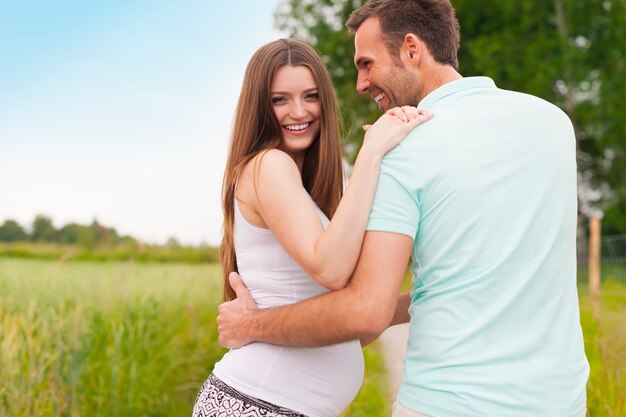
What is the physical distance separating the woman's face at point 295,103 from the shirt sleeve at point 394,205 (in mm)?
652

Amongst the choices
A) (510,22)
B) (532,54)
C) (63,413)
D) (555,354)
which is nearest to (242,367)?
(555,354)

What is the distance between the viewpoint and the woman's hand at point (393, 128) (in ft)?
6.28

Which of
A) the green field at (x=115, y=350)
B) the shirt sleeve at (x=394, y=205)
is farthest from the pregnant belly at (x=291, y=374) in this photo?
the green field at (x=115, y=350)

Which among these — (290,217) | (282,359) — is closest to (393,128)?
(290,217)

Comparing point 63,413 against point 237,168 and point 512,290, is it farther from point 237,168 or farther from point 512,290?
point 512,290

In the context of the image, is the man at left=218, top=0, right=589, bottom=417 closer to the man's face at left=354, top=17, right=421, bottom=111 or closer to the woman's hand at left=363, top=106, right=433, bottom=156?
the woman's hand at left=363, top=106, right=433, bottom=156

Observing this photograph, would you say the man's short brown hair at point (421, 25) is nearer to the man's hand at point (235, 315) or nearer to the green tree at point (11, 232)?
the man's hand at point (235, 315)

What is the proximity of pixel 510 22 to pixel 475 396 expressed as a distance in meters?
21.0

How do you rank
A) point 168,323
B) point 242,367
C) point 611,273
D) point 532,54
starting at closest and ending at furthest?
point 242,367
point 168,323
point 611,273
point 532,54

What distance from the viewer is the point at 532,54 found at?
61.5 ft

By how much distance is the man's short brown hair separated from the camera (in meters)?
2.32

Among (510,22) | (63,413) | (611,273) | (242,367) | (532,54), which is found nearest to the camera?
(242,367)

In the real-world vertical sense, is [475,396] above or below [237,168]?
Result: below

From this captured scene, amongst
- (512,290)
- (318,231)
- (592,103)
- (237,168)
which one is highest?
(592,103)
